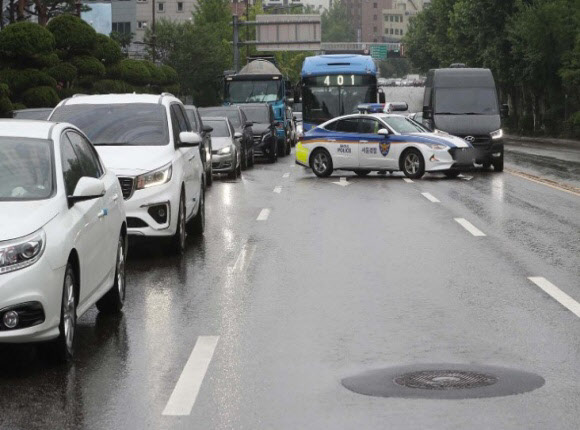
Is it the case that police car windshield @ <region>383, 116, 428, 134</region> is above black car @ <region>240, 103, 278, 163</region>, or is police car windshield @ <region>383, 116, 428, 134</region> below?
above

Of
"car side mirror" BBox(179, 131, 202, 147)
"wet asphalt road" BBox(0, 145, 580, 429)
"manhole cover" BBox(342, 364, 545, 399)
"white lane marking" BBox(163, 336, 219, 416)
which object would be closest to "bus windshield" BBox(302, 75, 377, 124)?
"wet asphalt road" BBox(0, 145, 580, 429)

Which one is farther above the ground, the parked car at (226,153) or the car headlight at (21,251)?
the car headlight at (21,251)

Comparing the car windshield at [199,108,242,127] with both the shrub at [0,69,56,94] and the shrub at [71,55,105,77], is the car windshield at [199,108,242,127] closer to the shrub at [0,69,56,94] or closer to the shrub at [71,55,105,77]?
the shrub at [0,69,56,94]

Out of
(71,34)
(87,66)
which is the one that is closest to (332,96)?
(87,66)

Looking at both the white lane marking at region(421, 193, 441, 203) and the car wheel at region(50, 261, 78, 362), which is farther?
the white lane marking at region(421, 193, 441, 203)

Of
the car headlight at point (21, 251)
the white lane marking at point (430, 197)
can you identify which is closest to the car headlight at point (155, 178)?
the car headlight at point (21, 251)

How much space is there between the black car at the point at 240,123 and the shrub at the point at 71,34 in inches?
534

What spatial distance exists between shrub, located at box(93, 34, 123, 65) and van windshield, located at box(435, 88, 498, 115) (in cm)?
2114

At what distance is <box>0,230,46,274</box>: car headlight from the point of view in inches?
319

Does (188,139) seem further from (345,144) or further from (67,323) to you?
(345,144)

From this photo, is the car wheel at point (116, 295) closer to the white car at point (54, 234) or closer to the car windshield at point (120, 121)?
the white car at point (54, 234)

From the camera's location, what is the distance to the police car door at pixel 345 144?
100 ft

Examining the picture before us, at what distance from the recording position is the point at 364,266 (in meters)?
13.7

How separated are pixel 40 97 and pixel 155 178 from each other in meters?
29.5
